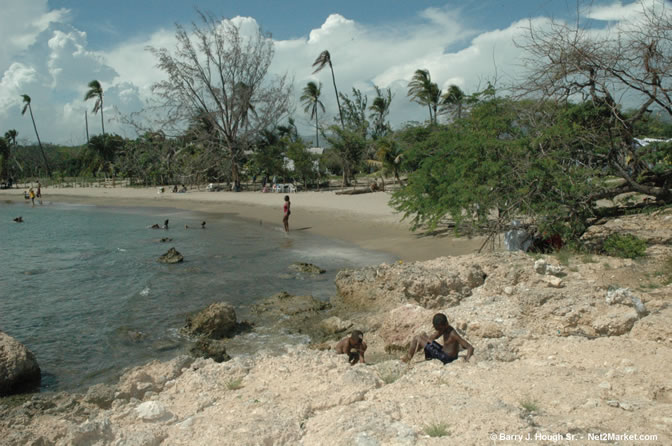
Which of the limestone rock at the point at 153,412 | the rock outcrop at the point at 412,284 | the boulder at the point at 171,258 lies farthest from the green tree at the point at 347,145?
the limestone rock at the point at 153,412

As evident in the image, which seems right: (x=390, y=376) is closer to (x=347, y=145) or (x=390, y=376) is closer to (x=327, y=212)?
(x=327, y=212)

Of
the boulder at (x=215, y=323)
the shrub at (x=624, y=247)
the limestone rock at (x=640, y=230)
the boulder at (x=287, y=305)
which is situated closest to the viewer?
the boulder at (x=215, y=323)

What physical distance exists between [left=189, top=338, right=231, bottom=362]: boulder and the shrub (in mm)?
8014

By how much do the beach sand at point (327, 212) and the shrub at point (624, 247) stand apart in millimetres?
4683

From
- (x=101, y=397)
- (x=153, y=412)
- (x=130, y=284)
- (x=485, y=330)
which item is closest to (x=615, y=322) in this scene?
(x=485, y=330)

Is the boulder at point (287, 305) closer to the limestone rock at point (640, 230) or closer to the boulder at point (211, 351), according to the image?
the boulder at point (211, 351)

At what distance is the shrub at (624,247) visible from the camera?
9609 millimetres

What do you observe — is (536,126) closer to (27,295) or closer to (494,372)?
(494,372)

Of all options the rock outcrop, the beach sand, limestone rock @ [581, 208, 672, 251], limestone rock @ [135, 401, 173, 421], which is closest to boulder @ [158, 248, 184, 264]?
the beach sand

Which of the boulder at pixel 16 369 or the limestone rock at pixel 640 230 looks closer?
the boulder at pixel 16 369

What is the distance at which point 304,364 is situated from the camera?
593 cm

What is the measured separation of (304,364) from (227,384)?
37.9 inches

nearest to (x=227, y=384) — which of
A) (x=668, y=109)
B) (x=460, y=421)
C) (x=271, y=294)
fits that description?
(x=460, y=421)

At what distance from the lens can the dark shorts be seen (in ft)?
19.5
